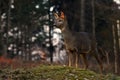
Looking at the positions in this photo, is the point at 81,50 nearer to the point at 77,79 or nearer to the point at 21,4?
the point at 77,79

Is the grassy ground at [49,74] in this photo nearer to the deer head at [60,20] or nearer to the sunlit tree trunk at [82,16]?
the deer head at [60,20]

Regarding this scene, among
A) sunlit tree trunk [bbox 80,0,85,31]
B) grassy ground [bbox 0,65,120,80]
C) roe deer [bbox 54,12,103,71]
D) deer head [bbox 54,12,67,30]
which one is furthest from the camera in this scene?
sunlit tree trunk [bbox 80,0,85,31]

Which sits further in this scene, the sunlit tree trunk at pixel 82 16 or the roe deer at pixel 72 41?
the sunlit tree trunk at pixel 82 16

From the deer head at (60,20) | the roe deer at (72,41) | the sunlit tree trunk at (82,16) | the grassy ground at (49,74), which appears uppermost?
the sunlit tree trunk at (82,16)

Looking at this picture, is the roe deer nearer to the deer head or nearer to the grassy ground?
the deer head

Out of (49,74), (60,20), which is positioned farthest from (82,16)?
(49,74)

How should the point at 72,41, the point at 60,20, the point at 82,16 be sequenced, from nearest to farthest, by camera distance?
the point at 60,20, the point at 72,41, the point at 82,16

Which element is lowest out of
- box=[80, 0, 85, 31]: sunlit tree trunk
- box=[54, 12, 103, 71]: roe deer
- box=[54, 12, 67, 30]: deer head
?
box=[54, 12, 103, 71]: roe deer

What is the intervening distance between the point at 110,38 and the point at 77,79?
1119 inches

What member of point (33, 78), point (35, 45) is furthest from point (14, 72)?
point (35, 45)

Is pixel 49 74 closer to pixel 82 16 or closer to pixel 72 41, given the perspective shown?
pixel 72 41

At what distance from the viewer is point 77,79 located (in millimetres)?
12305

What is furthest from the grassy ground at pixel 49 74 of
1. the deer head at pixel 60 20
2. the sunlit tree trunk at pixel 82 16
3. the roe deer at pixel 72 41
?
the sunlit tree trunk at pixel 82 16

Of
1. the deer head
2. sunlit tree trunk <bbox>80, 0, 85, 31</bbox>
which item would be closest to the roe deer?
the deer head
